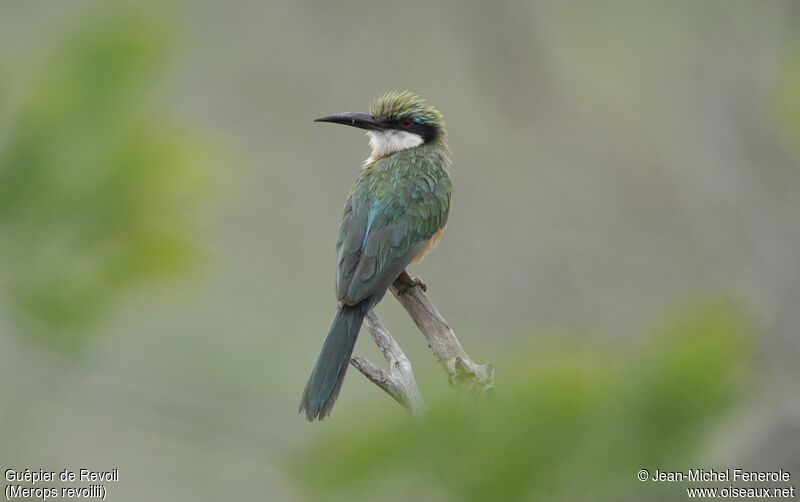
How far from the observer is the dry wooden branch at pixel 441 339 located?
10.0 feet

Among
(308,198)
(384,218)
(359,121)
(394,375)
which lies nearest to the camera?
(394,375)

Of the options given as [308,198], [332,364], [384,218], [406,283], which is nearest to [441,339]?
[332,364]

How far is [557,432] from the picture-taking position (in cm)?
163

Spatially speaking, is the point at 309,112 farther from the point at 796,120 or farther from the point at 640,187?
the point at 796,120

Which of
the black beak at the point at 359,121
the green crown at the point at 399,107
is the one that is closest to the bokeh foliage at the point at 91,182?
the black beak at the point at 359,121

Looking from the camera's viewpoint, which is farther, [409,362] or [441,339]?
[441,339]

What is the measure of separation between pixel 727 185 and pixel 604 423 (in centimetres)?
602

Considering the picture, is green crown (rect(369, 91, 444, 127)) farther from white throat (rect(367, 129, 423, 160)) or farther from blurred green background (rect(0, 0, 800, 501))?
blurred green background (rect(0, 0, 800, 501))

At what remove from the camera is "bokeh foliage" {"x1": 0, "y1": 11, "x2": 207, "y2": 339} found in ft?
7.78

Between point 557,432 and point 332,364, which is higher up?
point 332,364

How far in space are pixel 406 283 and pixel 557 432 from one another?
2.82 meters

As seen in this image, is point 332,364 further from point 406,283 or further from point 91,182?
point 91,182

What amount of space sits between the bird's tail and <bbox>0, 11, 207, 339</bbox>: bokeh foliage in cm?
130

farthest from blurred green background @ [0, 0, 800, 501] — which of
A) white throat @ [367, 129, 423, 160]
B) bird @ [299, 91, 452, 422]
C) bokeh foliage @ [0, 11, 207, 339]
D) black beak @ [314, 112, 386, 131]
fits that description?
white throat @ [367, 129, 423, 160]
